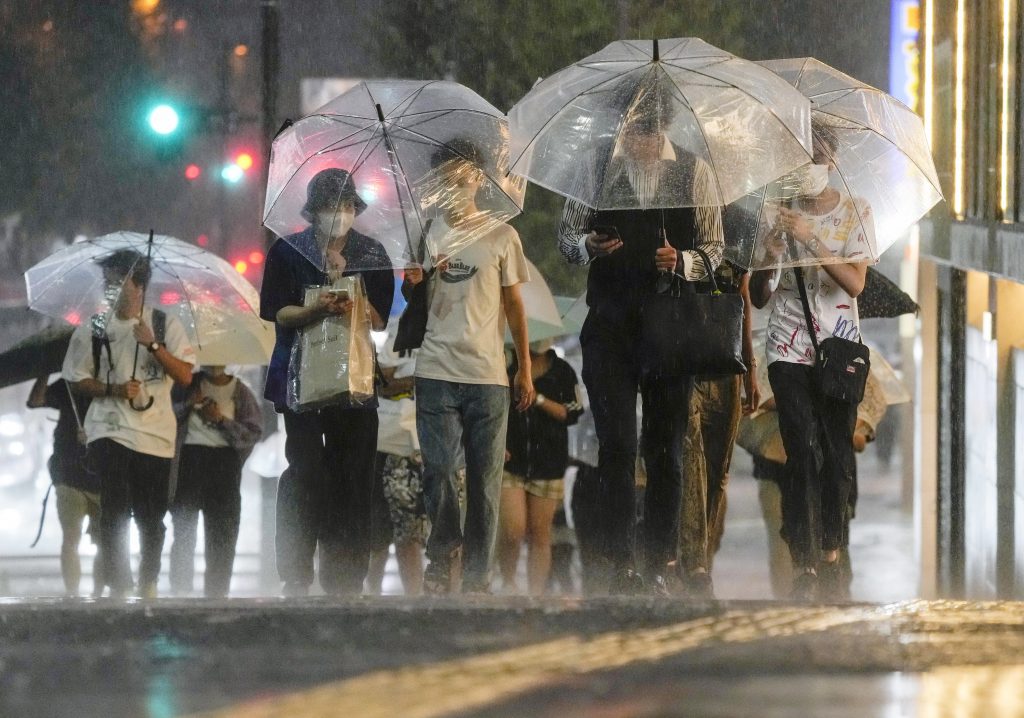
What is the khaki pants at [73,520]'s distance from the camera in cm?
955

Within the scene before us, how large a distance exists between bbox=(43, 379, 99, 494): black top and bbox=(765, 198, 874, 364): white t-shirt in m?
4.13

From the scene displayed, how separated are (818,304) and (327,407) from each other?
2.13m

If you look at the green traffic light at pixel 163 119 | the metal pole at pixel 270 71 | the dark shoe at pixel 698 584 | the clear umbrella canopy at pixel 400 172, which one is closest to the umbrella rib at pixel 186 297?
the clear umbrella canopy at pixel 400 172

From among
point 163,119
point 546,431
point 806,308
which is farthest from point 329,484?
point 163,119

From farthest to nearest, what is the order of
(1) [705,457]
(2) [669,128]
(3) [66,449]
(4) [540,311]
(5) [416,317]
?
1. (3) [66,449]
2. (4) [540,311]
3. (1) [705,457]
4. (5) [416,317]
5. (2) [669,128]

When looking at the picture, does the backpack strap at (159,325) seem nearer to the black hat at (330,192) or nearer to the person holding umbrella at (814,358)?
the black hat at (330,192)

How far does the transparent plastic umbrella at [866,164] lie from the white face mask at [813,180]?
2 centimetres

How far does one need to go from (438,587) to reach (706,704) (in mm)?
2499

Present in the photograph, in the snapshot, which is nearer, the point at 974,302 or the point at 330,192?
the point at 330,192

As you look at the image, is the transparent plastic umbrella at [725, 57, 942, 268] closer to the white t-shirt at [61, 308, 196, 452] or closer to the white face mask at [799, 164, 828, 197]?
the white face mask at [799, 164, 828, 197]

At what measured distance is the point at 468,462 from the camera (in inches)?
277

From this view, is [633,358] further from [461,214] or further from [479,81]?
[479,81]

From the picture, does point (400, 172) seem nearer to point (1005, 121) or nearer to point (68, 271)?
point (68, 271)

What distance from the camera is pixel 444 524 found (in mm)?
7000
